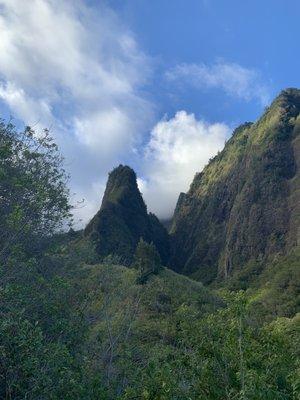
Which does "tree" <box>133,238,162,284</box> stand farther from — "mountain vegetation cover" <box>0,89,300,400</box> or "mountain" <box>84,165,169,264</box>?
"mountain vegetation cover" <box>0,89,300,400</box>

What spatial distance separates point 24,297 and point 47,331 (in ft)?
5.35

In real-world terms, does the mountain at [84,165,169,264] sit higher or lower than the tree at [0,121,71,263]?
higher

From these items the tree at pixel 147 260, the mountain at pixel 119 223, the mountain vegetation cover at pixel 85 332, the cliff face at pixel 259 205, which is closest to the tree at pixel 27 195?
the mountain vegetation cover at pixel 85 332

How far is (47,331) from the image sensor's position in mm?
16875

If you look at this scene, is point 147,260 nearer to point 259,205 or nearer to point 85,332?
point 259,205

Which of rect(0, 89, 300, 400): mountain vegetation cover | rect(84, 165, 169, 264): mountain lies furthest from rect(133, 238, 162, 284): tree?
rect(0, 89, 300, 400): mountain vegetation cover

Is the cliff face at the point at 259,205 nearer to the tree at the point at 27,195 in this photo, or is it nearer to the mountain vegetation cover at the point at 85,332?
the mountain vegetation cover at the point at 85,332

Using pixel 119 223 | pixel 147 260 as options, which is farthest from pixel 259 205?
pixel 147 260

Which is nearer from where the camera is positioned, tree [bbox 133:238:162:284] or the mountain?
tree [bbox 133:238:162:284]

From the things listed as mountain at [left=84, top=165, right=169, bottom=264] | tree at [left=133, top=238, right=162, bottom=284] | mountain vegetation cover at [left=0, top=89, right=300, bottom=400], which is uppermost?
mountain at [left=84, top=165, right=169, bottom=264]

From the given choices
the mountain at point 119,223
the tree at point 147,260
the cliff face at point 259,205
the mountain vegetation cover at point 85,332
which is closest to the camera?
the mountain vegetation cover at point 85,332

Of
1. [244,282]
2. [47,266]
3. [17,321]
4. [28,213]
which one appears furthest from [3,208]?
[244,282]

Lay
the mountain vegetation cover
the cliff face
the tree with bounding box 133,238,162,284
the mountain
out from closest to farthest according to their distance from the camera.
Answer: the mountain vegetation cover
the tree with bounding box 133,238,162,284
the cliff face
the mountain

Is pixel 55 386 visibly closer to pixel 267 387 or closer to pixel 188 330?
pixel 188 330
